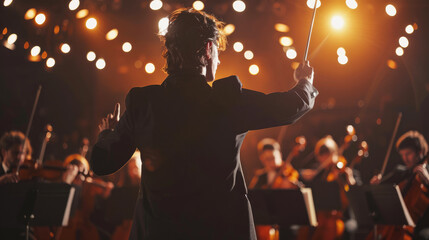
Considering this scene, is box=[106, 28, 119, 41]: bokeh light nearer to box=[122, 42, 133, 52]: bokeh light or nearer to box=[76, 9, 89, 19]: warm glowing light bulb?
box=[122, 42, 133, 52]: bokeh light

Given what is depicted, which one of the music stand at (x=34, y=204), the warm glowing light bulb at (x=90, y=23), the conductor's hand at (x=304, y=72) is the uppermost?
the warm glowing light bulb at (x=90, y=23)

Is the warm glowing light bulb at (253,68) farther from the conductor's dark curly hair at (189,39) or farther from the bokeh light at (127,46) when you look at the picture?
the conductor's dark curly hair at (189,39)

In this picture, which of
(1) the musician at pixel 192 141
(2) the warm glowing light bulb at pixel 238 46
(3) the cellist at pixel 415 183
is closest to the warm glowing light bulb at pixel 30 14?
(2) the warm glowing light bulb at pixel 238 46

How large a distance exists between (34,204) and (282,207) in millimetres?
2067

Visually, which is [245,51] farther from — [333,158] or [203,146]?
[203,146]

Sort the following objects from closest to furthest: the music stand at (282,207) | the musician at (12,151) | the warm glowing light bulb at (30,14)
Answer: the music stand at (282,207) → the musician at (12,151) → the warm glowing light bulb at (30,14)

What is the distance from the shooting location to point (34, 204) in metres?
3.07

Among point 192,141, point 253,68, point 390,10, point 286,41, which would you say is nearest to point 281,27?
point 286,41

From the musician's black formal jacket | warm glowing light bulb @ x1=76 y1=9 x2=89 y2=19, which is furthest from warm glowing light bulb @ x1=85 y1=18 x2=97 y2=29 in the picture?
the musician's black formal jacket

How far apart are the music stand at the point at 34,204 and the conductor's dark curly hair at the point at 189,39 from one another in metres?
2.21

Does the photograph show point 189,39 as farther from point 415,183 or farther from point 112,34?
point 112,34

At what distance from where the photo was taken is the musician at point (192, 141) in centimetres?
117

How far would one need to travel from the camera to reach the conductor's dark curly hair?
4.37 feet

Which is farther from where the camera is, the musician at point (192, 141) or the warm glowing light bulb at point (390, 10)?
the warm glowing light bulb at point (390, 10)
